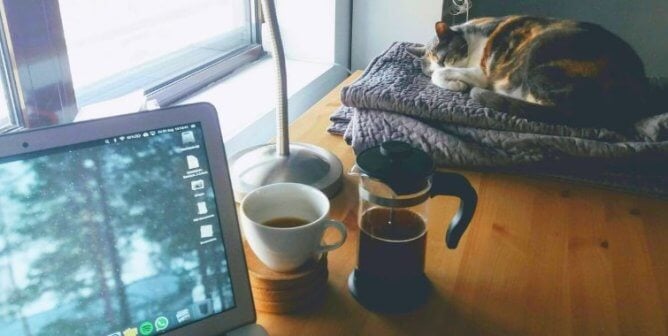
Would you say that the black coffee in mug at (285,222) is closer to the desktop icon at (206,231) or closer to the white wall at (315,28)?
the desktop icon at (206,231)

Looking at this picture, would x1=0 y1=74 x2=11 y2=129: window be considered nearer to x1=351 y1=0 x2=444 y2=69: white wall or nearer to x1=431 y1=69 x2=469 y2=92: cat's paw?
x1=431 y1=69 x2=469 y2=92: cat's paw

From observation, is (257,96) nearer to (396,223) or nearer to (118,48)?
(118,48)

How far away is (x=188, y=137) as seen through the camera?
1.79 feet

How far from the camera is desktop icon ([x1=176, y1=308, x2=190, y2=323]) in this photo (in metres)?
0.54

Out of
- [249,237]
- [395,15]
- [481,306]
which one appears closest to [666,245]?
[481,306]

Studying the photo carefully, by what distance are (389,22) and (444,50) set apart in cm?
23

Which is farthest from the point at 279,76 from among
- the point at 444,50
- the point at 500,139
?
the point at 444,50

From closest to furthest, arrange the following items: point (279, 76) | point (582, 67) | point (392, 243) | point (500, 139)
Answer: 1. point (392, 243)
2. point (279, 76)
3. point (500, 139)
4. point (582, 67)

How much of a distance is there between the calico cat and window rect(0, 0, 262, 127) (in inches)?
16.8

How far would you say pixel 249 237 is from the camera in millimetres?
605

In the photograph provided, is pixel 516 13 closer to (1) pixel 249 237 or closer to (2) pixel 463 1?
(2) pixel 463 1

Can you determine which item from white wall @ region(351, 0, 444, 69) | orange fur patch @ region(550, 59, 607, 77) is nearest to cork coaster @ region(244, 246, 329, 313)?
orange fur patch @ region(550, 59, 607, 77)

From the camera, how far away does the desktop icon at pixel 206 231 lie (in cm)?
55

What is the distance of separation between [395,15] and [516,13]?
11.0 inches
